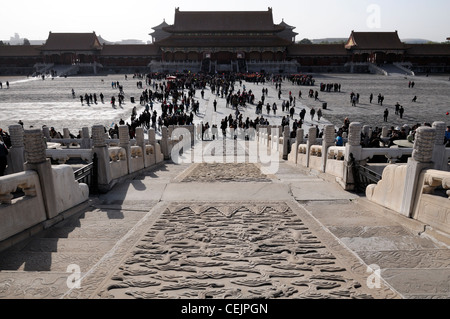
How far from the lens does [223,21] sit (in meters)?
65.4

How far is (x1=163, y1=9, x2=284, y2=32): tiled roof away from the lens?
2504 inches

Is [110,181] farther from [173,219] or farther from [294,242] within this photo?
[294,242]

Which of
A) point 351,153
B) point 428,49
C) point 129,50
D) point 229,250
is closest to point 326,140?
point 351,153

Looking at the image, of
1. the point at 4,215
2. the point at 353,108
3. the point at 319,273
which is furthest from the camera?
the point at 353,108

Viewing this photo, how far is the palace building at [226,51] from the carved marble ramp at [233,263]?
56148 millimetres

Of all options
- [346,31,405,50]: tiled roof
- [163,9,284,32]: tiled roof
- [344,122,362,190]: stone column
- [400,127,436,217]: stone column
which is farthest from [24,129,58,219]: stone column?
[346,31,405,50]: tiled roof

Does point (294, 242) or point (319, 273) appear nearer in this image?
point (319, 273)

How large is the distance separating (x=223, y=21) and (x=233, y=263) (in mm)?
67284

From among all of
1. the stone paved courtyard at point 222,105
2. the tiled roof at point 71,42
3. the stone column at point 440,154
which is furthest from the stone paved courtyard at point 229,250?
the tiled roof at point 71,42

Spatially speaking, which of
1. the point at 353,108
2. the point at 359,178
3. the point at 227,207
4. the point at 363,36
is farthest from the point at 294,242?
the point at 363,36

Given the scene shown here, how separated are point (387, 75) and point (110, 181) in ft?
187

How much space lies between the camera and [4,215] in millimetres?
4680

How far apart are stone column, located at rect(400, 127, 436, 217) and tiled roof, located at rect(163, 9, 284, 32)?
62.2m

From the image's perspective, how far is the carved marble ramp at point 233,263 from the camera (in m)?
3.49
